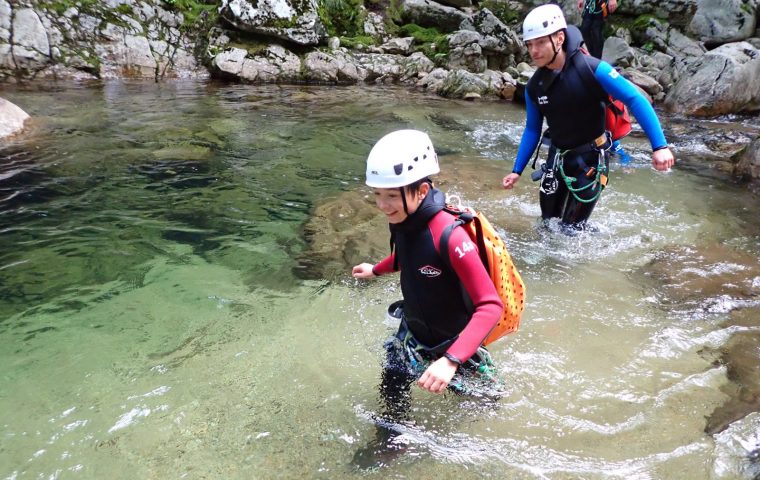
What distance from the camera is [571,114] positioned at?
4988mm

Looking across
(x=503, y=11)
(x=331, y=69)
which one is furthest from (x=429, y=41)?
(x=503, y=11)

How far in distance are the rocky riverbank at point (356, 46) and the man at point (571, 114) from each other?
10557mm

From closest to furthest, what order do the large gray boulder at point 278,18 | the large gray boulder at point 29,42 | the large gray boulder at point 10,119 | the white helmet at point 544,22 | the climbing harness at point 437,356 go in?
the climbing harness at point 437,356, the white helmet at point 544,22, the large gray boulder at point 10,119, the large gray boulder at point 29,42, the large gray boulder at point 278,18

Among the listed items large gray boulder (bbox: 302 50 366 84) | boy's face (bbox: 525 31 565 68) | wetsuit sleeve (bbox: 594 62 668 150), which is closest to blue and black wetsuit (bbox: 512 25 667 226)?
wetsuit sleeve (bbox: 594 62 668 150)

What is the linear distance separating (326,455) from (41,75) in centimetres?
1480

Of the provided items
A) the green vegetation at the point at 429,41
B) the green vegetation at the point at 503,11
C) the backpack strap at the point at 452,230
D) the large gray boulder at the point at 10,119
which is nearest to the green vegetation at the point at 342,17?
the green vegetation at the point at 429,41

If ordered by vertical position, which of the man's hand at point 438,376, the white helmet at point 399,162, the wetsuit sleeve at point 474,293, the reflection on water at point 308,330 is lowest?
the reflection on water at point 308,330

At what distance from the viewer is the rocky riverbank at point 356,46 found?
44.4 ft

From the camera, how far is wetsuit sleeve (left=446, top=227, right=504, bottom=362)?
2424 millimetres

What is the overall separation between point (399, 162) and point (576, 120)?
3.28 m

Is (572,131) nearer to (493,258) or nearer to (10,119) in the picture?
(493,258)

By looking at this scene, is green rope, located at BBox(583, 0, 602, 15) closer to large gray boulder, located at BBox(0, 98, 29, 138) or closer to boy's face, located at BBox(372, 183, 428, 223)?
boy's face, located at BBox(372, 183, 428, 223)

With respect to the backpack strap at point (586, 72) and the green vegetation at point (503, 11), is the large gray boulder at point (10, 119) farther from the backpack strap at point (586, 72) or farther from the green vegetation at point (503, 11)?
the green vegetation at point (503, 11)

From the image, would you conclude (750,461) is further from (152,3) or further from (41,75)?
(152,3)
